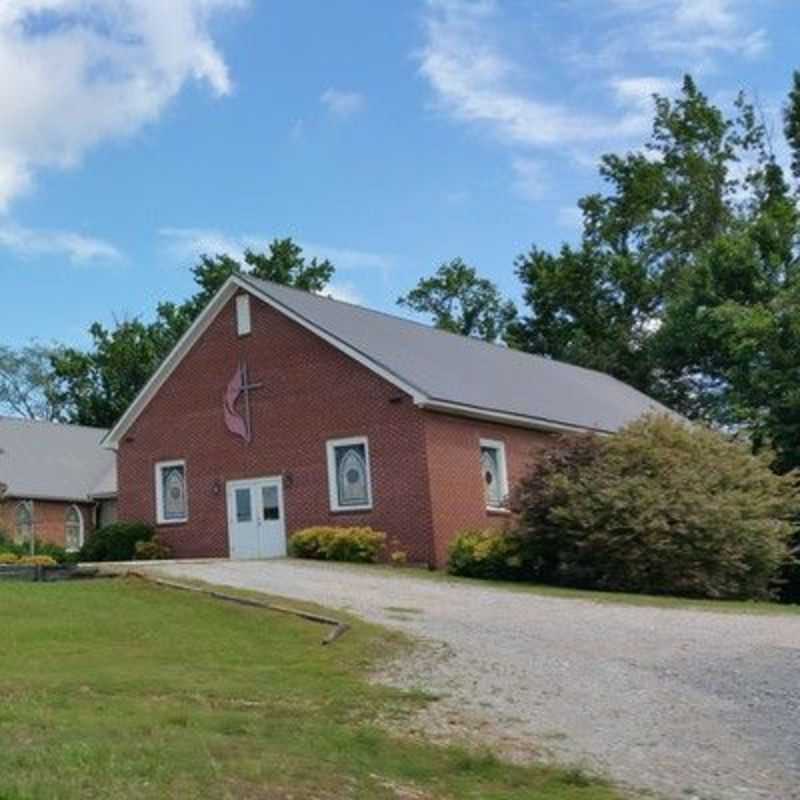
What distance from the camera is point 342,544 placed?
28.0 metres

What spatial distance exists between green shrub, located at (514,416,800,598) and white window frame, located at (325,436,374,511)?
4.53m

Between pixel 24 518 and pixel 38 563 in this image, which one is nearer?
pixel 38 563

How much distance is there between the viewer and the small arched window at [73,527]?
44069mm

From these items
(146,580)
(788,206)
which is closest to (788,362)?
(788,206)

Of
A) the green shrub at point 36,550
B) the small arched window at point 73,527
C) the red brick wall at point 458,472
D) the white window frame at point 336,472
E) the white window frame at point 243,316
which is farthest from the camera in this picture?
the small arched window at point 73,527

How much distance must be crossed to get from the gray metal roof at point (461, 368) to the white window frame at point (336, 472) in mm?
2000

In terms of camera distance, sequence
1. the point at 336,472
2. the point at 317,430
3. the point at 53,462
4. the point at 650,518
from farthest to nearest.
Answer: the point at 53,462
the point at 317,430
the point at 336,472
the point at 650,518

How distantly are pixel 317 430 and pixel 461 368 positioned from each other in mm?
4941

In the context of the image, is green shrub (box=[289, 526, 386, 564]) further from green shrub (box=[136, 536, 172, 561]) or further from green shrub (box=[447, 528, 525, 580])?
green shrub (box=[136, 536, 172, 561])

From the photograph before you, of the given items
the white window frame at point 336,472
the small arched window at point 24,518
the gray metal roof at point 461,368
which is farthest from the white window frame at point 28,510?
the white window frame at point 336,472

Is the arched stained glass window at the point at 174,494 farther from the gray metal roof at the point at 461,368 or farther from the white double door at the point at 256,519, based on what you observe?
the gray metal roof at the point at 461,368

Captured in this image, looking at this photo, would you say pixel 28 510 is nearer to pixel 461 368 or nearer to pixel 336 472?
pixel 336 472

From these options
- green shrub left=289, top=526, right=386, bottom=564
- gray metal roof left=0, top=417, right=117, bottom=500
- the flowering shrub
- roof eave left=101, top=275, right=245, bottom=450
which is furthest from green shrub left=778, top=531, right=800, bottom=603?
gray metal roof left=0, top=417, right=117, bottom=500

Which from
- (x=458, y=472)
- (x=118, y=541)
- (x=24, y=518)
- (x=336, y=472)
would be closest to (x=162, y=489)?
(x=118, y=541)
